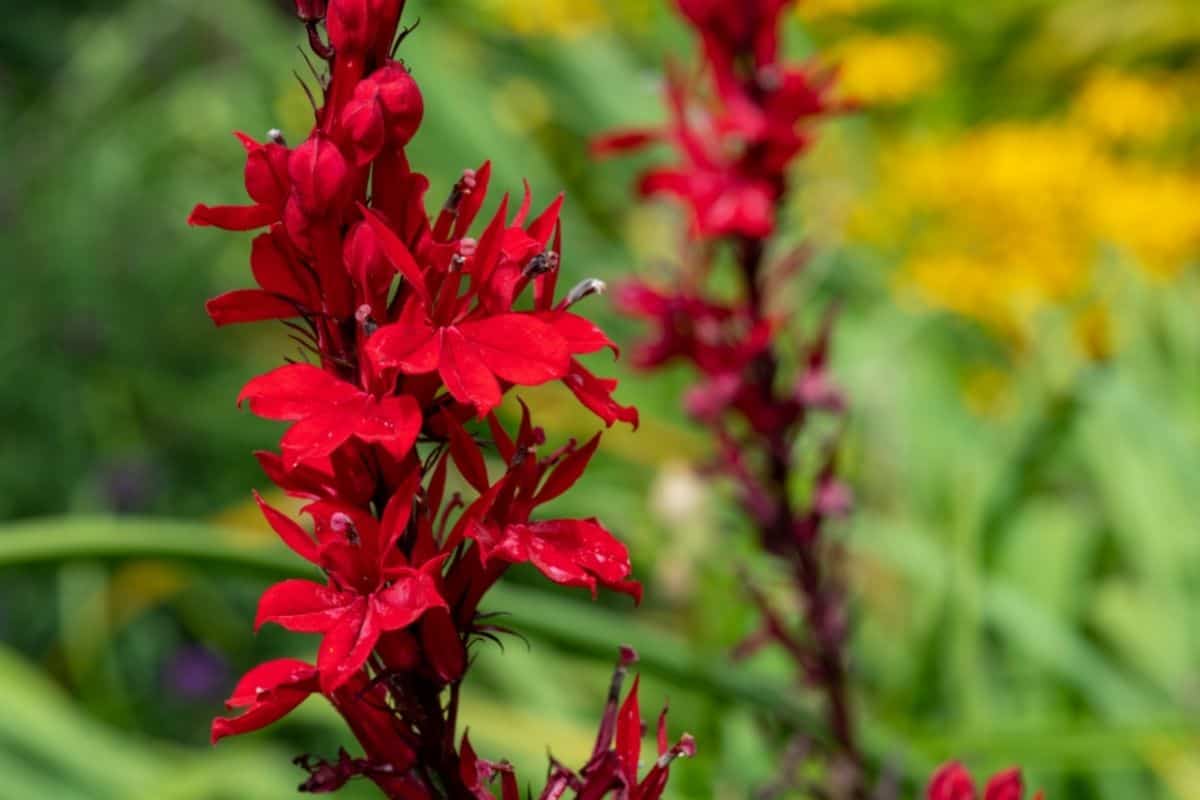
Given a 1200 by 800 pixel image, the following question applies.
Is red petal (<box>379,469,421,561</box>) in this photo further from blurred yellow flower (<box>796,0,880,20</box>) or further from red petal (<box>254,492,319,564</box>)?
blurred yellow flower (<box>796,0,880,20</box>)

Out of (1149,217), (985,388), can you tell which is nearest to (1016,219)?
(1149,217)

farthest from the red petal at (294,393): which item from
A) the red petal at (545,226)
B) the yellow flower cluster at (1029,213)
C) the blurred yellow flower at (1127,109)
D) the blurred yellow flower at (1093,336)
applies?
the blurred yellow flower at (1127,109)

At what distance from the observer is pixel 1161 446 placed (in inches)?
71.4

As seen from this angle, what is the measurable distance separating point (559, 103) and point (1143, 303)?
112cm

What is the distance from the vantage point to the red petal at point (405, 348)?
502 millimetres

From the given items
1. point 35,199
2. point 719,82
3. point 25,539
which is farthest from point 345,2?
point 35,199

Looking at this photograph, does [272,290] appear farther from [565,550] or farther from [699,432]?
[699,432]

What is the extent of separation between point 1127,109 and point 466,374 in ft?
10.3

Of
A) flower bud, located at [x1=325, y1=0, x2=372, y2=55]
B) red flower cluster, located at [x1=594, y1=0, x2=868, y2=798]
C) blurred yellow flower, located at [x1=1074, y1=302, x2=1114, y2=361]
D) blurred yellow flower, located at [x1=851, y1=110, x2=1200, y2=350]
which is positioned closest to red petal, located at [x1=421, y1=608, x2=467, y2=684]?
flower bud, located at [x1=325, y1=0, x2=372, y2=55]

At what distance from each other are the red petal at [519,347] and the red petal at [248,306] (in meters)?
0.08

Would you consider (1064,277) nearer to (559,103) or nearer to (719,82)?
(559,103)

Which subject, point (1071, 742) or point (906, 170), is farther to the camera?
point (906, 170)

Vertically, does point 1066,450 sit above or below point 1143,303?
below

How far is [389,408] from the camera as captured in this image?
0.51 meters
